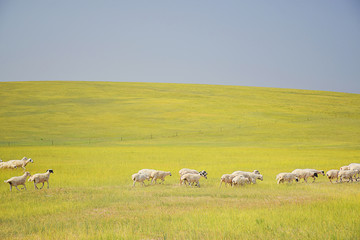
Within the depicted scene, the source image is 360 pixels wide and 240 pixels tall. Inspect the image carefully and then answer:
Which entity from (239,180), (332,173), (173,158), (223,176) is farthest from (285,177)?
(173,158)

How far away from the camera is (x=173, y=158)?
33844mm

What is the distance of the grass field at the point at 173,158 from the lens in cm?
991

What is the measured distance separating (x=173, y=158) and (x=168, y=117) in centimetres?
4126

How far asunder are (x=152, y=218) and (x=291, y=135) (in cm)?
5110

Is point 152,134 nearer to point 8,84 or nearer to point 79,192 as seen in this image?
point 79,192

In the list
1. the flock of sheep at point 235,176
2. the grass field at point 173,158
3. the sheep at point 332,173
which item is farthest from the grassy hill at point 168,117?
the flock of sheep at point 235,176

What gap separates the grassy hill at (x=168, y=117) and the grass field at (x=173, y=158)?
0.81 ft

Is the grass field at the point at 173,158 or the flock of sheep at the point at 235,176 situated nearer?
the grass field at the point at 173,158

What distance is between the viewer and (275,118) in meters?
73.8

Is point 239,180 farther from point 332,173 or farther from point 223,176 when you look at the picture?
point 332,173

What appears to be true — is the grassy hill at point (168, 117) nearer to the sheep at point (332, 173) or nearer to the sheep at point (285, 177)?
the sheep at point (332, 173)

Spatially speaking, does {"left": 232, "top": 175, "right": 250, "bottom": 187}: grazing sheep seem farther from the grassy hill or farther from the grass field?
the grassy hill

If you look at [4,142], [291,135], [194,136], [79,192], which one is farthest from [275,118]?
[79,192]

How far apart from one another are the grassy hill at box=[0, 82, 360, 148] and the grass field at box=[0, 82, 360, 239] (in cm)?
25
